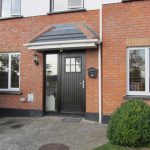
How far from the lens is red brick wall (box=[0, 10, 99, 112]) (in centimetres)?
1079

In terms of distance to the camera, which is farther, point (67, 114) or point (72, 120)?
point (67, 114)

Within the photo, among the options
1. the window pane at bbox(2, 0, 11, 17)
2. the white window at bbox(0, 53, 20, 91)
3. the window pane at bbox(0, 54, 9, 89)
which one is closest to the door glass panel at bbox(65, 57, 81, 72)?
the white window at bbox(0, 53, 20, 91)

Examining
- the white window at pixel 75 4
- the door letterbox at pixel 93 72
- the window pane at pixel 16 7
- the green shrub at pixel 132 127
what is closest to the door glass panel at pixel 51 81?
the door letterbox at pixel 93 72

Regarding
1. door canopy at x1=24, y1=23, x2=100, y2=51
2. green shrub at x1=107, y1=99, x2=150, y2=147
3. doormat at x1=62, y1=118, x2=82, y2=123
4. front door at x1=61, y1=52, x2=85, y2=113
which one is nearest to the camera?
green shrub at x1=107, y1=99, x2=150, y2=147

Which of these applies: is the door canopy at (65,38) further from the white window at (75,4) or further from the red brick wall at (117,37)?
the white window at (75,4)

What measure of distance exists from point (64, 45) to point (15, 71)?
2861 mm

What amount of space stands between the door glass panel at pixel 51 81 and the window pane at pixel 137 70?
293 cm

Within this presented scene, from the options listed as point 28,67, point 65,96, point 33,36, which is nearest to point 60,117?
point 65,96

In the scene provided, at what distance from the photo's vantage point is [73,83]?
1049 centimetres

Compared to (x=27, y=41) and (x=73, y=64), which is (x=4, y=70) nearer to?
(x=27, y=41)

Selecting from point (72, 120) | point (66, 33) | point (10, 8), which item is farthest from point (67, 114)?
point (10, 8)

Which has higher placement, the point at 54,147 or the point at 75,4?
the point at 75,4

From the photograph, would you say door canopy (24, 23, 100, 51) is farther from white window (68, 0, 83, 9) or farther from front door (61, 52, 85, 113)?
white window (68, 0, 83, 9)

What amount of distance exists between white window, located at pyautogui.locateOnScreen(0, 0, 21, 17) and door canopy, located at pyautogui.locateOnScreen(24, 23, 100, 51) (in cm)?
199
